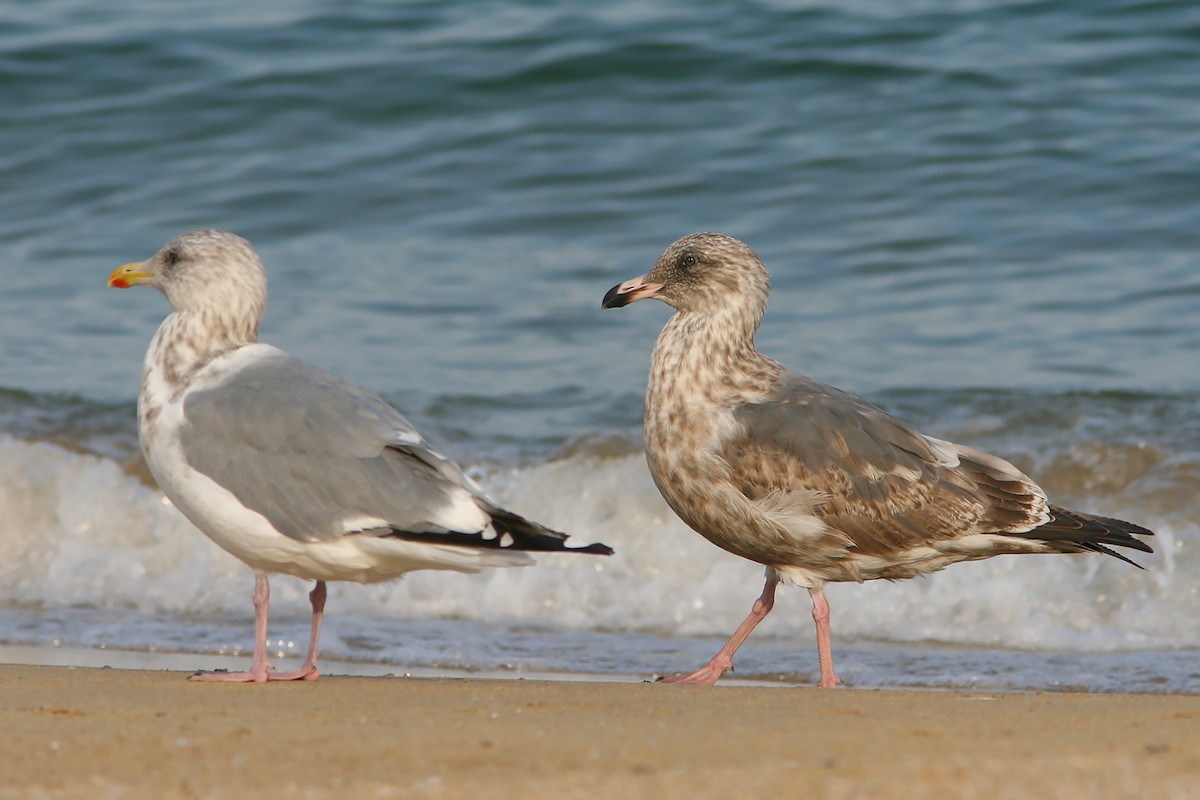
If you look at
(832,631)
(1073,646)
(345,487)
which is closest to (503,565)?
(345,487)

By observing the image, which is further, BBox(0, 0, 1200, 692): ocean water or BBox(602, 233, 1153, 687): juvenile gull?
BBox(0, 0, 1200, 692): ocean water

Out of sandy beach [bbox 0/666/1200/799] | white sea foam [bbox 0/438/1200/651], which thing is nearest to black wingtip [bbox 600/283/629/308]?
white sea foam [bbox 0/438/1200/651]

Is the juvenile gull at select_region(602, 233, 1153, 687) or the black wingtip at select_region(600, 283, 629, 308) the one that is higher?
the black wingtip at select_region(600, 283, 629, 308)

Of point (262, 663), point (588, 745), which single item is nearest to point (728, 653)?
point (262, 663)

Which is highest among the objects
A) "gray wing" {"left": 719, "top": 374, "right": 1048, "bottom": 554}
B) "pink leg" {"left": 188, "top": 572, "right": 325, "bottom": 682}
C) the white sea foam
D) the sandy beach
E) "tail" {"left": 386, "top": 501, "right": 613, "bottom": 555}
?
"gray wing" {"left": 719, "top": 374, "right": 1048, "bottom": 554}

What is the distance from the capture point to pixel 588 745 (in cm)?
333

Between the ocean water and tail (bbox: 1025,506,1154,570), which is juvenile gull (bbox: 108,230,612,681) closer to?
the ocean water

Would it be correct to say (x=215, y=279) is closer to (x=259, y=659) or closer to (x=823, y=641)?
(x=259, y=659)

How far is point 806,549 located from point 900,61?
26.8 ft

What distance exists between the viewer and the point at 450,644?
19.4 feet

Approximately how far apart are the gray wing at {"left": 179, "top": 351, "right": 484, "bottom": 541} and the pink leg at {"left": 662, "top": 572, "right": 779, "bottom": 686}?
3.18 feet

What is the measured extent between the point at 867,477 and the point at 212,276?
2.09 m

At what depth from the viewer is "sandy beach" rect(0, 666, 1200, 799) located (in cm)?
302

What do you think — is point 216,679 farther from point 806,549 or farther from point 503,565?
point 806,549
